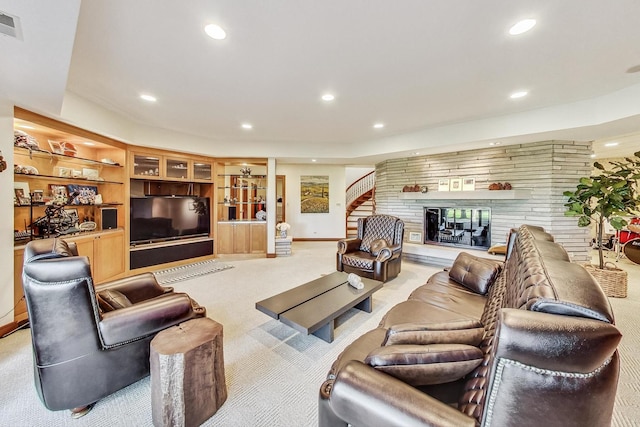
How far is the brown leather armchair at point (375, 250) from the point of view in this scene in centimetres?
398

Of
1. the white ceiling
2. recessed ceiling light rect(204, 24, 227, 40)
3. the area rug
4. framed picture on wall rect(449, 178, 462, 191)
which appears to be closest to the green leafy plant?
the white ceiling

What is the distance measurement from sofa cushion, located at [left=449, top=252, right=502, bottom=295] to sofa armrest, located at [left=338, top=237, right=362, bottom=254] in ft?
6.11

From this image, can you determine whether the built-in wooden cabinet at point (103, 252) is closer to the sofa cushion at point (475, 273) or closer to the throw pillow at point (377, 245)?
the throw pillow at point (377, 245)

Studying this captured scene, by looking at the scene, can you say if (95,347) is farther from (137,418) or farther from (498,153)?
(498,153)

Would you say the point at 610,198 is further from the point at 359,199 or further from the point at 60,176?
the point at 60,176

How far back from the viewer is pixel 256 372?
2.00 metres

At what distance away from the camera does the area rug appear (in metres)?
4.27

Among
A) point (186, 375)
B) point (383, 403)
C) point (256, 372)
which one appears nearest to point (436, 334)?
point (383, 403)

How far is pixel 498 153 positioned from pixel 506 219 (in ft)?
3.97

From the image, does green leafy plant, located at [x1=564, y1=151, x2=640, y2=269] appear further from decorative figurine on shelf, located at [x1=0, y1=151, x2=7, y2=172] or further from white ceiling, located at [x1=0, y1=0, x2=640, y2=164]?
decorative figurine on shelf, located at [x1=0, y1=151, x2=7, y2=172]

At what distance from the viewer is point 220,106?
354 cm

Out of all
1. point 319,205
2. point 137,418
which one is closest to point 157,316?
point 137,418

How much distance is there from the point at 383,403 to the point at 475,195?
4678 millimetres

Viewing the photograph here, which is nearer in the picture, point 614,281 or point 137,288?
point 137,288
